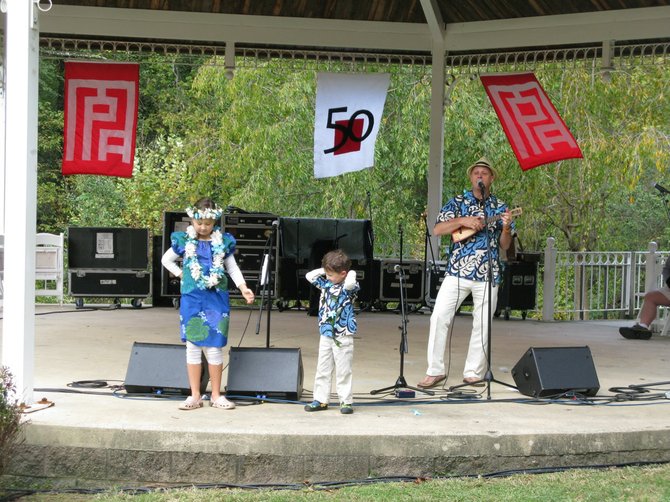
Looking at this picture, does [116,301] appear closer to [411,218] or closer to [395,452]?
[411,218]

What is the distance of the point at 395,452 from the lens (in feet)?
18.8

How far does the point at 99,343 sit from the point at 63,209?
16.2 m

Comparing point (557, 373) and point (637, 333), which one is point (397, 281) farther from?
point (557, 373)

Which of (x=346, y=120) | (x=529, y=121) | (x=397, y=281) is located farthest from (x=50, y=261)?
(x=529, y=121)

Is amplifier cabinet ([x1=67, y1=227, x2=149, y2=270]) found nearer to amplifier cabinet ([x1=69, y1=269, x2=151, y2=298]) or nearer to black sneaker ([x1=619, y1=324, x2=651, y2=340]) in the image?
amplifier cabinet ([x1=69, y1=269, x2=151, y2=298])

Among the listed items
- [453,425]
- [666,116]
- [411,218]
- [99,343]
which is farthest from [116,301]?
[666,116]

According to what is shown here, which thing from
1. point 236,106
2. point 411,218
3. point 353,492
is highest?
point 236,106

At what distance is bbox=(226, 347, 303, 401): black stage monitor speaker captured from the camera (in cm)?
680

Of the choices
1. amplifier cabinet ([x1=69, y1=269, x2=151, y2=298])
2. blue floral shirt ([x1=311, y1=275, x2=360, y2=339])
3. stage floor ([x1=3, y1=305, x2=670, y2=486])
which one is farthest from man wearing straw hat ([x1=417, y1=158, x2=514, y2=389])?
amplifier cabinet ([x1=69, y1=269, x2=151, y2=298])

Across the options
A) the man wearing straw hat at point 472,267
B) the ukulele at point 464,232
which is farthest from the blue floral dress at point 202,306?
the ukulele at point 464,232

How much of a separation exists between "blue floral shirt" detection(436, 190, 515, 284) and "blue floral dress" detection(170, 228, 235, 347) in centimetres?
201

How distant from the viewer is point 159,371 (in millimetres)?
6910

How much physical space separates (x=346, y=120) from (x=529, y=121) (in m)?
2.05

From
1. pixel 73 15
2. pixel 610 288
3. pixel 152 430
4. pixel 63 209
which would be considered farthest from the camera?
pixel 63 209
